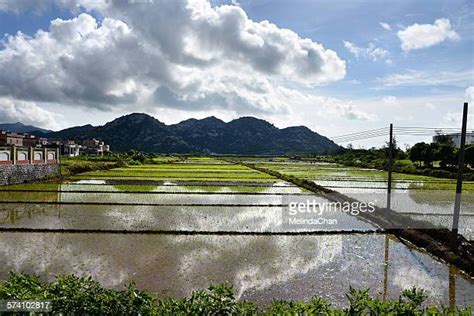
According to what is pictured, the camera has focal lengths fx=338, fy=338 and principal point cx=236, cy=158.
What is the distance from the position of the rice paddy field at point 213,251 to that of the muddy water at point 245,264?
1.3 inches

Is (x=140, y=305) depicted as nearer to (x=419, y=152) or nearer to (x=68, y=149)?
(x=419, y=152)

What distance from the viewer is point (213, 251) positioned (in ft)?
40.5

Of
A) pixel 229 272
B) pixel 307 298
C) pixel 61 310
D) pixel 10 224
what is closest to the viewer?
pixel 61 310

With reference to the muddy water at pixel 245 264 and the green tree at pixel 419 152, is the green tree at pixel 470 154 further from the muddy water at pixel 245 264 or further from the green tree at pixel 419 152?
the muddy water at pixel 245 264

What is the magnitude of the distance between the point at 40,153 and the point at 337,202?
29.6 metres

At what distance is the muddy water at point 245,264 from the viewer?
30.4ft

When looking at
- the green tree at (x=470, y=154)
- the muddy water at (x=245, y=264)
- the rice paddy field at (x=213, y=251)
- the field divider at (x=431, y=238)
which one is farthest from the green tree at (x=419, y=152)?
the muddy water at (x=245, y=264)

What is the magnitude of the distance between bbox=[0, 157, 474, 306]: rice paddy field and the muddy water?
3cm

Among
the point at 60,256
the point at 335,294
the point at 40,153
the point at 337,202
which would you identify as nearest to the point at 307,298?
the point at 335,294

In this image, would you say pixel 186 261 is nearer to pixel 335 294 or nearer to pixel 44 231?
pixel 335 294

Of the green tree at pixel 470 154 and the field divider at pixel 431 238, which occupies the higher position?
the green tree at pixel 470 154

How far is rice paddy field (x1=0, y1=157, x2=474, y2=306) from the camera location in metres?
9.50

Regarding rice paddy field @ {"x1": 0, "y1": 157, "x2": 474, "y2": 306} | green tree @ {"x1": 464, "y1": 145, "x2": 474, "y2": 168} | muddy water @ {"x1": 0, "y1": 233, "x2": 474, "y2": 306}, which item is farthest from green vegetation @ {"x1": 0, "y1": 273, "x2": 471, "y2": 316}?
green tree @ {"x1": 464, "y1": 145, "x2": 474, "y2": 168}

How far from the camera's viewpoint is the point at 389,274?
10625mm
